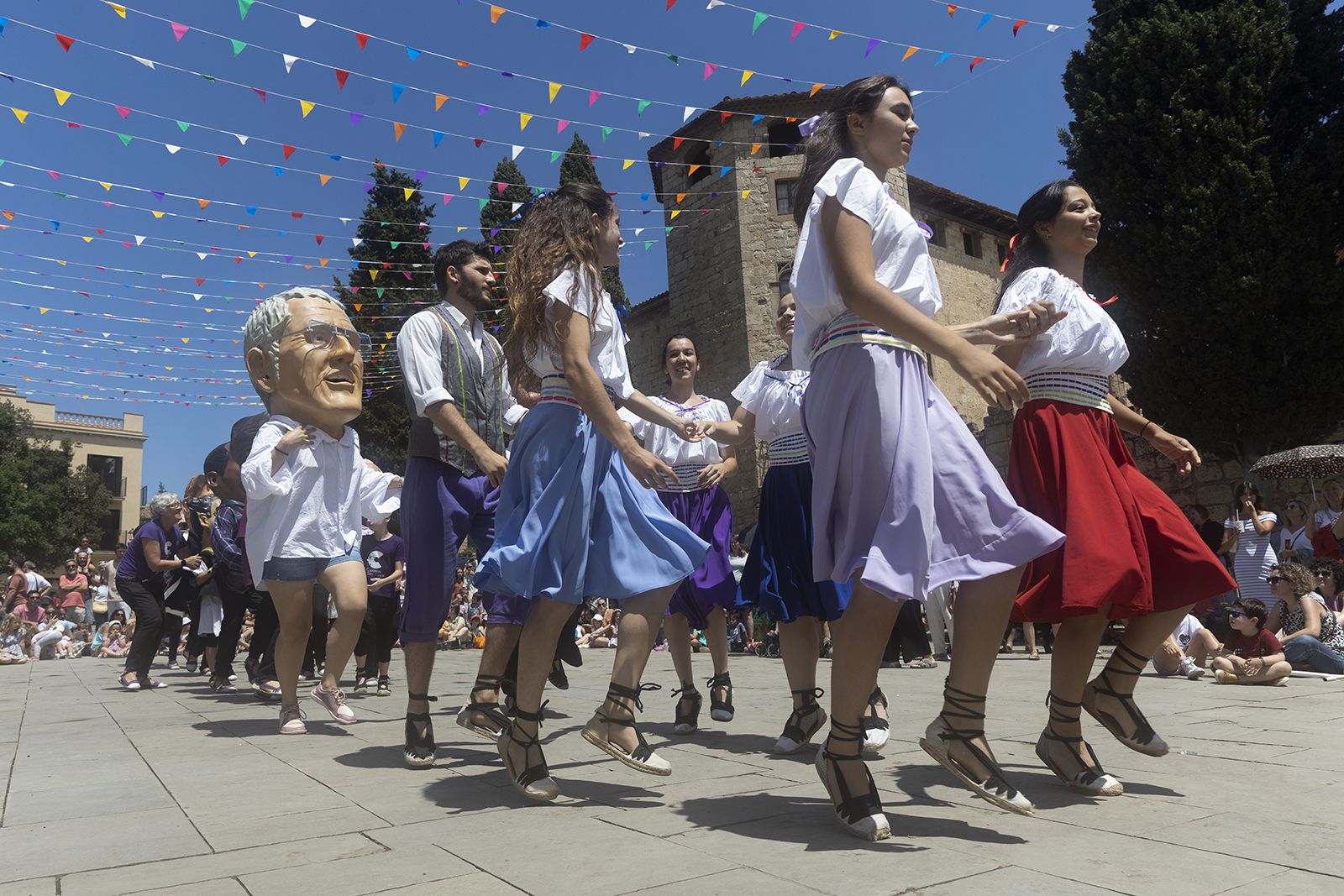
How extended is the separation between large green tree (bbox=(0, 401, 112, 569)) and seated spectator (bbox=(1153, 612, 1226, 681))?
153 ft

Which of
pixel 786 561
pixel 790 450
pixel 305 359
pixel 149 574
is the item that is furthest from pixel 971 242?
pixel 786 561

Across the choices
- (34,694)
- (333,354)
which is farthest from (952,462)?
(34,694)

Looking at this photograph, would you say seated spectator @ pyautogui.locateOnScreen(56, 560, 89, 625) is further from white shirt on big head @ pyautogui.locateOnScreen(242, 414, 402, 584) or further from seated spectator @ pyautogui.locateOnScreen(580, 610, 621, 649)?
white shirt on big head @ pyautogui.locateOnScreen(242, 414, 402, 584)

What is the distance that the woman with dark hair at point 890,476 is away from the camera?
7.66 feet

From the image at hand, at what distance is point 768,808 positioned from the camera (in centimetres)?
264

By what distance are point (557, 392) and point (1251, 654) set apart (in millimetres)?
6146

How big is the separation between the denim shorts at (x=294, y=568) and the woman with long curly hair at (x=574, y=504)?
1.97m

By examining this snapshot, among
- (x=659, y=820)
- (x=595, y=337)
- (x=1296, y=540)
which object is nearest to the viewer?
(x=659, y=820)

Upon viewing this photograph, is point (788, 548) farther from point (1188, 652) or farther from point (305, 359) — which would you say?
point (1188, 652)

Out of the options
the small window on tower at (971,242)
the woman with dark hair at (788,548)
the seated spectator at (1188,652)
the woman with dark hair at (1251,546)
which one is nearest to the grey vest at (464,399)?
the woman with dark hair at (788,548)

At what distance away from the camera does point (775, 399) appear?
426cm

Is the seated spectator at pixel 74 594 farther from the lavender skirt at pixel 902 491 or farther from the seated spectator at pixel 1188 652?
the lavender skirt at pixel 902 491

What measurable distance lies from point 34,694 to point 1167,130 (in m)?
19.4

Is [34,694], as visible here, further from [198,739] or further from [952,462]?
[952,462]
